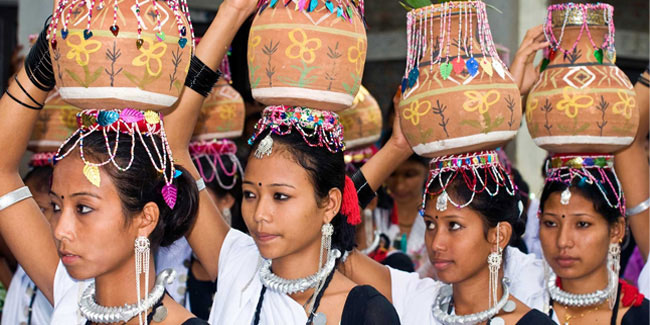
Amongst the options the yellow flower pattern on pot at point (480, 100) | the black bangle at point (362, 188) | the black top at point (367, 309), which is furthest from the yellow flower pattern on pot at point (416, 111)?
the black top at point (367, 309)

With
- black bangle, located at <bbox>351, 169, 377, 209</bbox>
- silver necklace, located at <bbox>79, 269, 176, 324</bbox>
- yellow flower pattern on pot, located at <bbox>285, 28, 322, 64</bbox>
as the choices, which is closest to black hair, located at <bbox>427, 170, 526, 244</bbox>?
black bangle, located at <bbox>351, 169, 377, 209</bbox>

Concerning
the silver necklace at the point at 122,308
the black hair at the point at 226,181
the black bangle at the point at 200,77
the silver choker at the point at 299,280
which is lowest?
the black hair at the point at 226,181

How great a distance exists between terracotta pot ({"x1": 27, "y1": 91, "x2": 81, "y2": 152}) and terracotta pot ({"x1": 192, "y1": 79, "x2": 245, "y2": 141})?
23.9 inches

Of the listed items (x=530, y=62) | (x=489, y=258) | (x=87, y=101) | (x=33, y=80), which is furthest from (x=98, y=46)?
(x=530, y=62)

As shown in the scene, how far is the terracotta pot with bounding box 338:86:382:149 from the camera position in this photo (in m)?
4.27

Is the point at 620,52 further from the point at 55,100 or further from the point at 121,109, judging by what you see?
the point at 121,109

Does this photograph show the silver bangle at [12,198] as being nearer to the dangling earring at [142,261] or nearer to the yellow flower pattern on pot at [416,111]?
the dangling earring at [142,261]

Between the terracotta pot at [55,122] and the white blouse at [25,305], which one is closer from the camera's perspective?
the terracotta pot at [55,122]

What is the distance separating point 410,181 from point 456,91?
3.19 meters

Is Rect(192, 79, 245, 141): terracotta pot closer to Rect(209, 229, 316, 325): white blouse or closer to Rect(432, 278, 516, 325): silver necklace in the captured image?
Rect(209, 229, 316, 325): white blouse

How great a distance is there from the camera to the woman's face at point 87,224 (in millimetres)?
2535

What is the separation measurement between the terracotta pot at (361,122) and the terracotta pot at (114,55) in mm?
1785

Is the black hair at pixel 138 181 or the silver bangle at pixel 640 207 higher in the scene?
the black hair at pixel 138 181

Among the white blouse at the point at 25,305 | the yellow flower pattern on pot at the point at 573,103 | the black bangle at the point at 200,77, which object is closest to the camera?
the black bangle at the point at 200,77
